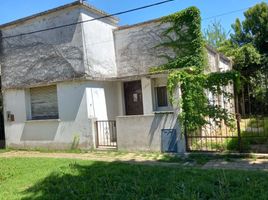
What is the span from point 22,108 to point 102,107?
12.0 feet

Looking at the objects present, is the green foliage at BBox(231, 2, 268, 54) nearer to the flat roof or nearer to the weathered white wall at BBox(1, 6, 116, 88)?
the flat roof

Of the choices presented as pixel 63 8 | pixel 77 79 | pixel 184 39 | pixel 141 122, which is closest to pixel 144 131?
pixel 141 122

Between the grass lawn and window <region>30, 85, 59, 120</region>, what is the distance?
4643 millimetres

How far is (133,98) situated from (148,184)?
788cm

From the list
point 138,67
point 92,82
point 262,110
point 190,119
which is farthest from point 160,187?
point 138,67

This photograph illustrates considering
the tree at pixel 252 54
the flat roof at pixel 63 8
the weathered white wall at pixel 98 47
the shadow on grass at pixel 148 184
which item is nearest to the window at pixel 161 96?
the weathered white wall at pixel 98 47

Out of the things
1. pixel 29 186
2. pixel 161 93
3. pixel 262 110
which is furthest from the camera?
pixel 161 93

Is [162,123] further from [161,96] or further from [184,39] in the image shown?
[184,39]

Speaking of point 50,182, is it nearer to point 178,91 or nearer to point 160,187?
point 160,187

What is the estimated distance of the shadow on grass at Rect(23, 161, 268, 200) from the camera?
582 centimetres

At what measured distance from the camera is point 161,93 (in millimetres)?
13539

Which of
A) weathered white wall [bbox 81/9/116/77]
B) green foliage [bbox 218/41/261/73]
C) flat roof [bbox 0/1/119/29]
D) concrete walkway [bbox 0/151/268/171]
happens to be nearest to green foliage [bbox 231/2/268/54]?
green foliage [bbox 218/41/261/73]

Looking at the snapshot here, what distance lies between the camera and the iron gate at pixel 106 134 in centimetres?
1216

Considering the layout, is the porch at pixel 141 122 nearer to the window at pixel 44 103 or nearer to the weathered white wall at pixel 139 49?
the weathered white wall at pixel 139 49
